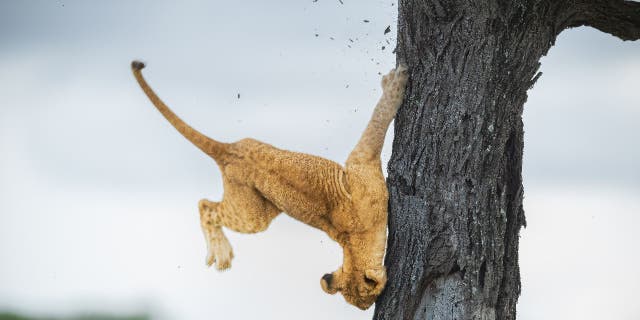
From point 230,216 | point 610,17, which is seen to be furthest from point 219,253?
point 610,17

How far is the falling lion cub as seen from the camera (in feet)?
18.3

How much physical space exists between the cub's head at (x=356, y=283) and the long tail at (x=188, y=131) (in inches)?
42.6

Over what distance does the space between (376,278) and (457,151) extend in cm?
97

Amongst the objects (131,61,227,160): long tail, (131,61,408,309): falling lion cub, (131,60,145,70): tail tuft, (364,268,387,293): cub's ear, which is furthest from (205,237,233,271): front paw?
(131,60,145,70): tail tuft

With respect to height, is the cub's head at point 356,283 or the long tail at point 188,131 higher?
the long tail at point 188,131

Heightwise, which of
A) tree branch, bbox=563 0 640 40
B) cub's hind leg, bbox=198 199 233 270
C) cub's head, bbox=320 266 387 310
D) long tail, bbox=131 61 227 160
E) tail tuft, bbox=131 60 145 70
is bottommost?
cub's head, bbox=320 266 387 310

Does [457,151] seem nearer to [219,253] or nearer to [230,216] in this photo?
[230,216]

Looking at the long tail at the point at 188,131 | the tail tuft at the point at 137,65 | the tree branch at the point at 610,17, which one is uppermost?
the tree branch at the point at 610,17

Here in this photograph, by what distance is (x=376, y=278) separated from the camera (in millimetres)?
5730

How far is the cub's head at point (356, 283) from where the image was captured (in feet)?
18.8

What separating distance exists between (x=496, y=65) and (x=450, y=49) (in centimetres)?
31

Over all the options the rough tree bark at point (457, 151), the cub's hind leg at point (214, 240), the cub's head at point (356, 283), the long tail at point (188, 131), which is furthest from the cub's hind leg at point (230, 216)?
the rough tree bark at point (457, 151)

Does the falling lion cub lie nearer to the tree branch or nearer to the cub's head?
the cub's head

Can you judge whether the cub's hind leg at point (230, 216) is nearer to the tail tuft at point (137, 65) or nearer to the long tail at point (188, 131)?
the long tail at point (188, 131)
